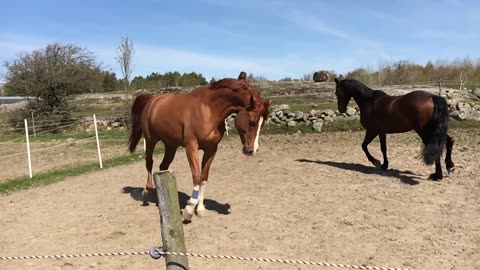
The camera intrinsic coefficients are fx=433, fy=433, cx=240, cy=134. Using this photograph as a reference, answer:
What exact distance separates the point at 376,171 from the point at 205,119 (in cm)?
420

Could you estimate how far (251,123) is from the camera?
4.96 meters

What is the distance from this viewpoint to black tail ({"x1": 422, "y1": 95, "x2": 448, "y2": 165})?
6891mm

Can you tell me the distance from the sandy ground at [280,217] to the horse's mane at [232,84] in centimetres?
167

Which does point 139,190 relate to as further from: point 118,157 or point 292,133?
point 292,133

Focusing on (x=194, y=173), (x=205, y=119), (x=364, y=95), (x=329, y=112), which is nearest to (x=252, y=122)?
(x=205, y=119)

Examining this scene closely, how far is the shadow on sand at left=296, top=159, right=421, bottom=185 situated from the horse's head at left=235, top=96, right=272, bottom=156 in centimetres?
340

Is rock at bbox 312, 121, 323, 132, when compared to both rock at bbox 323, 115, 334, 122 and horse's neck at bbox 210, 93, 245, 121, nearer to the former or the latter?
rock at bbox 323, 115, 334, 122

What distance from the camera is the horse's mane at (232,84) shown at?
17.2 feet

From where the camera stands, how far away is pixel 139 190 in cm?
748

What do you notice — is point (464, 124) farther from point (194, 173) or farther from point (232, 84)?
point (194, 173)

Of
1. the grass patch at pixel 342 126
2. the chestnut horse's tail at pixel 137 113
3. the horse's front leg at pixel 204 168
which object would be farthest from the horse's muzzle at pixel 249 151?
the grass patch at pixel 342 126

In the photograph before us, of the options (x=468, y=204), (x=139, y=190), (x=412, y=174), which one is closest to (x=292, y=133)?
(x=412, y=174)

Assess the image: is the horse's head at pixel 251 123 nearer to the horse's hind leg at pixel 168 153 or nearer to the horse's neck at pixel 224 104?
the horse's neck at pixel 224 104

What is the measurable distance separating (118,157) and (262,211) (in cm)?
722
